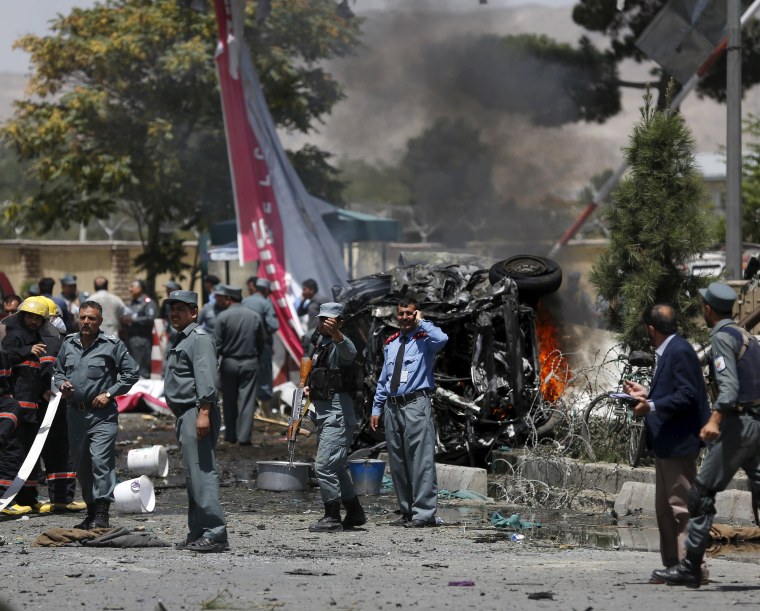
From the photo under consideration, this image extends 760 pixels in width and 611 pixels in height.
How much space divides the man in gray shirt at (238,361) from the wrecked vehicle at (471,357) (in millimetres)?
2363

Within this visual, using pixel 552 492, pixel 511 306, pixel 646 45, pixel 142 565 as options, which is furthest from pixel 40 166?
pixel 142 565

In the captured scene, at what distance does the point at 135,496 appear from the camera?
36.0 ft

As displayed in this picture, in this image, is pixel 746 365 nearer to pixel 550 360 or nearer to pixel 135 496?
pixel 135 496

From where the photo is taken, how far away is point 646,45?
18656 mm

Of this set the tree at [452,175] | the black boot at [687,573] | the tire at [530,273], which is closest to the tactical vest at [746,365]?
the black boot at [687,573]

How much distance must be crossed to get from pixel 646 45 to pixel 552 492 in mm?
8814

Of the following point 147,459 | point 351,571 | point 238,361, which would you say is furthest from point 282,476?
point 351,571

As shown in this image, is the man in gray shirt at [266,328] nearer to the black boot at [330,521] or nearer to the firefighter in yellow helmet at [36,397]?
the firefighter in yellow helmet at [36,397]

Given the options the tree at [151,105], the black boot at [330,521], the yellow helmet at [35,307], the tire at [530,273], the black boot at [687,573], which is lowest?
the black boot at [330,521]

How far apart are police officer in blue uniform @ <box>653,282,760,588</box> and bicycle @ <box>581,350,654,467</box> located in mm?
4494

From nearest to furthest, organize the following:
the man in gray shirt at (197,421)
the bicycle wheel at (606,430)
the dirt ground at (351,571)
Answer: the dirt ground at (351,571) < the man in gray shirt at (197,421) < the bicycle wheel at (606,430)

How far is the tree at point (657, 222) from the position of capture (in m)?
13.0

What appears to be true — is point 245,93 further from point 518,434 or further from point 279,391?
point 518,434

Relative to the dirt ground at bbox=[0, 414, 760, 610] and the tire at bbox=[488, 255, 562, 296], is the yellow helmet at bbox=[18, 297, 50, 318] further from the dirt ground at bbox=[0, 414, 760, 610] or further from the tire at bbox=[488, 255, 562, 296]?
the tire at bbox=[488, 255, 562, 296]
